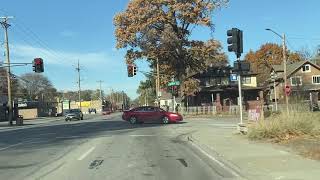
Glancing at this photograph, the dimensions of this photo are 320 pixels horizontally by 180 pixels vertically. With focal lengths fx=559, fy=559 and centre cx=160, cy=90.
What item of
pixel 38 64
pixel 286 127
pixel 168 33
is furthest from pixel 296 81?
pixel 286 127

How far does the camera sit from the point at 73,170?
14461 mm

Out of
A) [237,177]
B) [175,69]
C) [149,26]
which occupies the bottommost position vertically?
[237,177]

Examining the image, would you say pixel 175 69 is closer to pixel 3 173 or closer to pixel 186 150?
pixel 186 150

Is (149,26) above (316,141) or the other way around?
above

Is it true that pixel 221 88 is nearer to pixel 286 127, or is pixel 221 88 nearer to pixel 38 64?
pixel 38 64

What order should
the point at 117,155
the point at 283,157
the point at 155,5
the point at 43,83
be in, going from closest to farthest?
the point at 283,157 < the point at 117,155 < the point at 155,5 < the point at 43,83

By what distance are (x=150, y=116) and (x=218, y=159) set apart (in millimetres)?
28516

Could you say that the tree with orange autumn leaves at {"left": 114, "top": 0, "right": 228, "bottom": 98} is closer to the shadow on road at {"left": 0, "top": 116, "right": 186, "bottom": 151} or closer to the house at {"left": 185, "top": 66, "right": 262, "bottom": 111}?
the house at {"left": 185, "top": 66, "right": 262, "bottom": 111}

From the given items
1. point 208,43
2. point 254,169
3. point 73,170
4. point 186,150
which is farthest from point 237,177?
point 208,43

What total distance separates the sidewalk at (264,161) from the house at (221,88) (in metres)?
59.6

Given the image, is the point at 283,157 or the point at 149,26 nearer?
the point at 283,157

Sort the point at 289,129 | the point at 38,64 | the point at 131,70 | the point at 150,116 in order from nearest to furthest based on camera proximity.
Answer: the point at 289,129 < the point at 150,116 < the point at 38,64 < the point at 131,70

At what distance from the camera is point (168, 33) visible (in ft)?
223

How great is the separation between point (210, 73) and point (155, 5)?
18515mm
